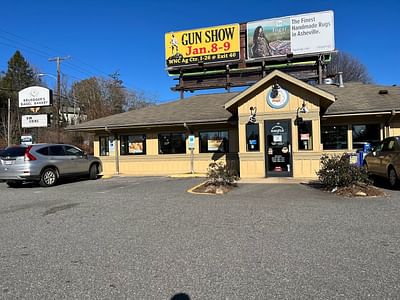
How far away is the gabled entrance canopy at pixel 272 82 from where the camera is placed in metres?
14.5

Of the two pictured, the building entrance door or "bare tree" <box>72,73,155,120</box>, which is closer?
the building entrance door

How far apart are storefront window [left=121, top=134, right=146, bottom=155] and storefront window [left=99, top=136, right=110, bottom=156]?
3.09 ft

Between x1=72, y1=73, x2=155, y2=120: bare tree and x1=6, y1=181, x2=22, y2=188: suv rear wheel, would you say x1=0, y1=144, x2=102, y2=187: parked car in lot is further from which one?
x1=72, y1=73, x2=155, y2=120: bare tree

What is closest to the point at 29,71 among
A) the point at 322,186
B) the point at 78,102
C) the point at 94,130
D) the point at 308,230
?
the point at 78,102

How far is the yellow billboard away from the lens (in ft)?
90.0

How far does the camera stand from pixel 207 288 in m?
4.03

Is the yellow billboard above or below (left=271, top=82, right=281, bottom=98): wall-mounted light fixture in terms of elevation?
above

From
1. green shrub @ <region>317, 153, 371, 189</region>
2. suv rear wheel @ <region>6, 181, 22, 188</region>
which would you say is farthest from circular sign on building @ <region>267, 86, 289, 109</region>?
suv rear wheel @ <region>6, 181, 22, 188</region>

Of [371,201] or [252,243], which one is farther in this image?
[371,201]

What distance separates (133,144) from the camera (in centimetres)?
2000

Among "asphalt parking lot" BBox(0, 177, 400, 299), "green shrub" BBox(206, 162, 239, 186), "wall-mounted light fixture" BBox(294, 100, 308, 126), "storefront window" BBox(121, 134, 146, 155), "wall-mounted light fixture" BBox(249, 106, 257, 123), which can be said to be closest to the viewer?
"asphalt parking lot" BBox(0, 177, 400, 299)

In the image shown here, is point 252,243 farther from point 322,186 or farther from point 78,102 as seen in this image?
point 78,102

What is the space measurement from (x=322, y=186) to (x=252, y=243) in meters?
7.19

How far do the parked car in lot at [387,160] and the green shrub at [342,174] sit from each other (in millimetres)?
1282
